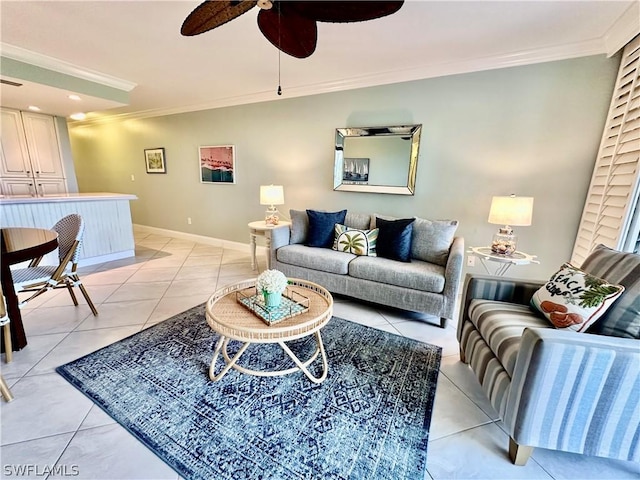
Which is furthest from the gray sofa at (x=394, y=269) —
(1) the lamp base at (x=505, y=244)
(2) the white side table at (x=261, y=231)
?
(1) the lamp base at (x=505, y=244)

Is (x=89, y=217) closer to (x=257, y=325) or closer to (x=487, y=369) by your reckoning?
(x=257, y=325)

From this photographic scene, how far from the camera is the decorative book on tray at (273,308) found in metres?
1.56

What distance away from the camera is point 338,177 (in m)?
3.58

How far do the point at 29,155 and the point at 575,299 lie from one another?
7.02 m

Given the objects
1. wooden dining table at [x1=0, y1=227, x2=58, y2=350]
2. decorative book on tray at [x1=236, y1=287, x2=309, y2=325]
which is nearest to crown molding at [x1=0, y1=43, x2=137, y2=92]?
wooden dining table at [x1=0, y1=227, x2=58, y2=350]

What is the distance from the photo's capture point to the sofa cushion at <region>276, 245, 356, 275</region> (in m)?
2.72

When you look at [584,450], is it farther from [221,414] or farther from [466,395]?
[221,414]

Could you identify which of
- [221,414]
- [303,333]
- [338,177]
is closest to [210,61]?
[338,177]

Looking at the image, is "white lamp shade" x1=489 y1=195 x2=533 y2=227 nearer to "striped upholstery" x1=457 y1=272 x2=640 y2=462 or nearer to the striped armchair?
the striped armchair

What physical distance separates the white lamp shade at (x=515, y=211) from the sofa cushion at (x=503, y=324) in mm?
869

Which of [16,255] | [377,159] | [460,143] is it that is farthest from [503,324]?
[16,255]

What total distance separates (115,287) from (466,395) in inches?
137

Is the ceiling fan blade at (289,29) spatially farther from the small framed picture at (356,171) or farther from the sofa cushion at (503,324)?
the sofa cushion at (503,324)

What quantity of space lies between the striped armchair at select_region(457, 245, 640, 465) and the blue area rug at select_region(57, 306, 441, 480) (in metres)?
0.44
